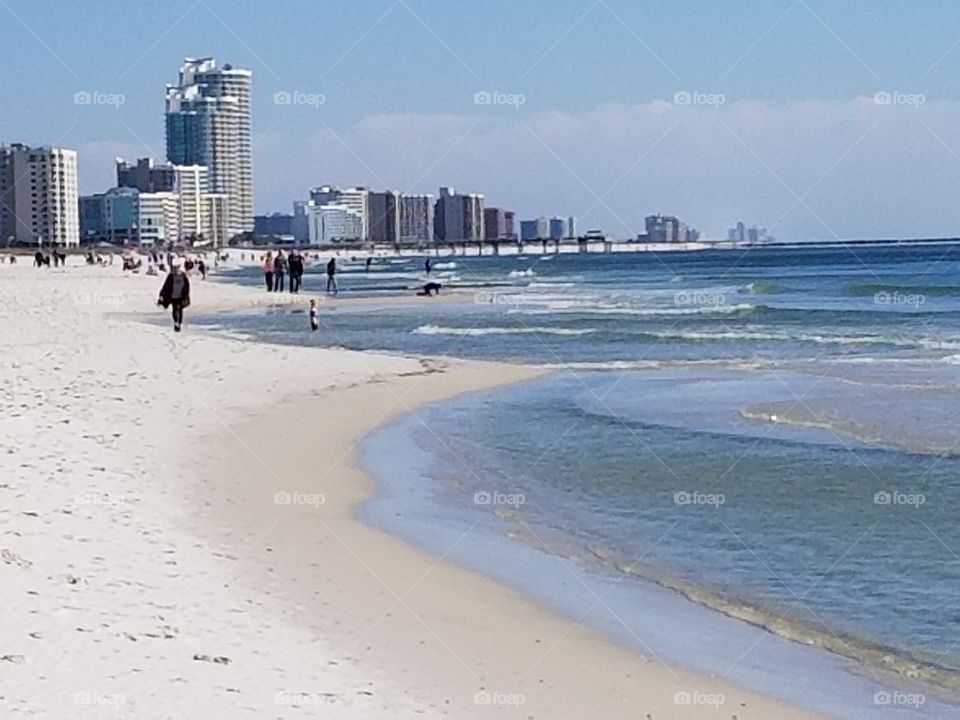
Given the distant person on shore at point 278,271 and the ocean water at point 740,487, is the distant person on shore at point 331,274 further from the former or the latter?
the ocean water at point 740,487

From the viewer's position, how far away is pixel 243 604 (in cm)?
727

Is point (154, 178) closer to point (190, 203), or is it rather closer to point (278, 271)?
point (190, 203)

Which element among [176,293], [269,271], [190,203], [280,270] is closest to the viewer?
[176,293]

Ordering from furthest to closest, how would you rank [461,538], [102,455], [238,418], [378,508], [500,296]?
[500,296]
[238,418]
[102,455]
[378,508]
[461,538]

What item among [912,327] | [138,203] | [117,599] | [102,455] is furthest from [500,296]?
[138,203]

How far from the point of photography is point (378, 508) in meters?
10.8

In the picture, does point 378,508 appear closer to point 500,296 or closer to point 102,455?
point 102,455

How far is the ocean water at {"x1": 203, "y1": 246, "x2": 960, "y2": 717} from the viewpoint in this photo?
7.65 metres

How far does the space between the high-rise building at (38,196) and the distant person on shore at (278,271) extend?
116210 mm

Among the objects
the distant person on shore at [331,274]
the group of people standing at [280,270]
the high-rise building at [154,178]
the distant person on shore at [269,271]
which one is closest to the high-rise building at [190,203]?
the high-rise building at [154,178]

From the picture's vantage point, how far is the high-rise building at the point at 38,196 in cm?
16462

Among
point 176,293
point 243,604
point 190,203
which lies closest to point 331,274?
point 176,293

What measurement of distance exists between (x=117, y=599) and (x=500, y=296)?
4976cm

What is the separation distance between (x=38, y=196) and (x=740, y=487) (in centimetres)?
16786
